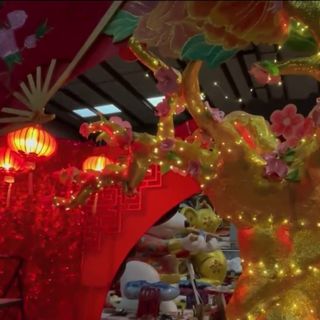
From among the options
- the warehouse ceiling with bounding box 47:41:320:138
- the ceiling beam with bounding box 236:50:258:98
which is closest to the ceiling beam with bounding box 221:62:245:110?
the warehouse ceiling with bounding box 47:41:320:138

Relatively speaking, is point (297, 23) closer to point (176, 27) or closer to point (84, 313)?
point (176, 27)

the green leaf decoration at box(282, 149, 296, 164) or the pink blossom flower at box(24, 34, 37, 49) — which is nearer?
the pink blossom flower at box(24, 34, 37, 49)

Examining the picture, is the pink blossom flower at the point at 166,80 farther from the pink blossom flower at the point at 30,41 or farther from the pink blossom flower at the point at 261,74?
the pink blossom flower at the point at 30,41

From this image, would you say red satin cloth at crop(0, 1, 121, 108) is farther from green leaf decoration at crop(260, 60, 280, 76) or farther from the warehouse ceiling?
the warehouse ceiling

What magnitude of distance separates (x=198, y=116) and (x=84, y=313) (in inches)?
101

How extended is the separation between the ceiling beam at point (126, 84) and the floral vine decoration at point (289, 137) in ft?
11.2

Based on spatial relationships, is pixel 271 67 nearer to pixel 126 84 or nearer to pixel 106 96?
pixel 126 84

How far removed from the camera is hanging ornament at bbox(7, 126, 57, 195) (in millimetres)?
3799

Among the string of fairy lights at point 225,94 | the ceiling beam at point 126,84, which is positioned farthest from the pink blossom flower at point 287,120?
the string of fairy lights at point 225,94

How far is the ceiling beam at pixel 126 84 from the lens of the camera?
17.7ft

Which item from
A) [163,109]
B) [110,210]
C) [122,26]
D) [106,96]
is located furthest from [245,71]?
[122,26]

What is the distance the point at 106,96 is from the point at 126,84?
513 mm

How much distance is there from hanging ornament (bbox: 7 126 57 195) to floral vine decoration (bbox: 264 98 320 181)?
7.35ft

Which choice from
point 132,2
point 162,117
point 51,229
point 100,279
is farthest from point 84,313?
point 132,2
